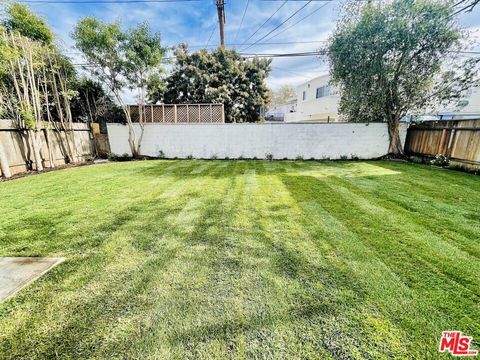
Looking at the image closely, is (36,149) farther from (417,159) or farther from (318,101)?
(318,101)

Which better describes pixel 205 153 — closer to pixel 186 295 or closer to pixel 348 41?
pixel 348 41

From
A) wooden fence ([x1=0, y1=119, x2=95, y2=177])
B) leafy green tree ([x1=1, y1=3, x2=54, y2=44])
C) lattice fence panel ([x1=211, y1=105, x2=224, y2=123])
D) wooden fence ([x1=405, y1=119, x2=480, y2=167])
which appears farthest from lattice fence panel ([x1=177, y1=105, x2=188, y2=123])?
wooden fence ([x1=405, y1=119, x2=480, y2=167])

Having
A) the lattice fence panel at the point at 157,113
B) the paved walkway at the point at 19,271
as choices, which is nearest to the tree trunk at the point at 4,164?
the lattice fence panel at the point at 157,113

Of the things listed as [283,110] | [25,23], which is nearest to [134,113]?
[25,23]

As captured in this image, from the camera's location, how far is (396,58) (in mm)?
7609

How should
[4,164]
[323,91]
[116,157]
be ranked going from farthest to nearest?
1. [323,91]
2. [116,157]
3. [4,164]

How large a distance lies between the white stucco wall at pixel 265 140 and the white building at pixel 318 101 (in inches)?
338

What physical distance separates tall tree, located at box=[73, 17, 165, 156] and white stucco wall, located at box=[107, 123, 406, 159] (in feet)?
5.68

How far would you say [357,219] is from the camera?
307 centimetres

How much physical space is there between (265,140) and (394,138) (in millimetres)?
5359

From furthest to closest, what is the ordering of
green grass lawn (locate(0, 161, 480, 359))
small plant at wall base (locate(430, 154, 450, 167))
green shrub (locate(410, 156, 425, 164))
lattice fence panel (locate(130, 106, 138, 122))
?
lattice fence panel (locate(130, 106, 138, 122)), green shrub (locate(410, 156, 425, 164)), small plant at wall base (locate(430, 154, 450, 167)), green grass lawn (locate(0, 161, 480, 359))

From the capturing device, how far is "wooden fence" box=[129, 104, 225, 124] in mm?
9375

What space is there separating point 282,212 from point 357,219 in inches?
42.5

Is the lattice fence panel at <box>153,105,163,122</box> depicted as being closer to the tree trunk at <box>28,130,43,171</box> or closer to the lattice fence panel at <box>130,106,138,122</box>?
the lattice fence panel at <box>130,106,138,122</box>
